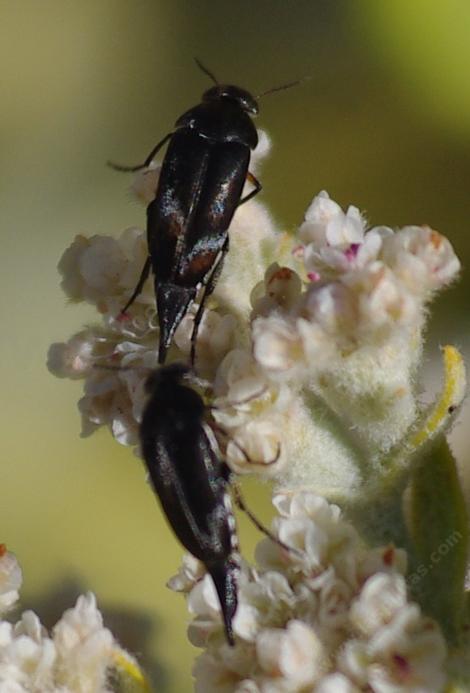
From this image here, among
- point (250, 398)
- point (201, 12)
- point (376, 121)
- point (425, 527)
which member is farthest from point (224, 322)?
point (201, 12)

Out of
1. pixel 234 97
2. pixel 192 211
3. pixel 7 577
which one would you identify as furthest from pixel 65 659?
pixel 234 97

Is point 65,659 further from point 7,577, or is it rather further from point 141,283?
point 141,283

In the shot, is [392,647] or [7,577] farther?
[7,577]

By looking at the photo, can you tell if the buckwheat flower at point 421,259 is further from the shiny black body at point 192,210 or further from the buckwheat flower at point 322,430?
the shiny black body at point 192,210

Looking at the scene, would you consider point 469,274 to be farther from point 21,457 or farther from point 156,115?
point 21,457

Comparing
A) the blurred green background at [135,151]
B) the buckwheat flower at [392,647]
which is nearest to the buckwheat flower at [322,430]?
the buckwheat flower at [392,647]

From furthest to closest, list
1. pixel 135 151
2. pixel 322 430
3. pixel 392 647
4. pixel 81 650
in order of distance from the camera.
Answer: pixel 135 151
pixel 81 650
pixel 322 430
pixel 392 647
